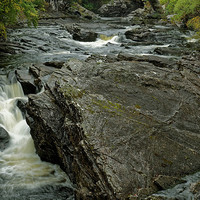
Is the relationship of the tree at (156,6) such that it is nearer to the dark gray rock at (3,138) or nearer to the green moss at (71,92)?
the green moss at (71,92)

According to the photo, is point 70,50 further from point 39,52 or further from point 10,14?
point 10,14

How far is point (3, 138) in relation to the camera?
878 centimetres

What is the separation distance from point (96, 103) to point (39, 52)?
14065 mm

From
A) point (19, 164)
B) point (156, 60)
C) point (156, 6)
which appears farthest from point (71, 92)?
point (156, 6)

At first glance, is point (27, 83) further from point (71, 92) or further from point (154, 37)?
point (154, 37)

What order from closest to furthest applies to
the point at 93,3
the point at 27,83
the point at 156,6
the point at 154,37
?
1. the point at 27,83
2. the point at 154,37
3. the point at 156,6
4. the point at 93,3

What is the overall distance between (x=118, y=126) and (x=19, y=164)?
453 centimetres

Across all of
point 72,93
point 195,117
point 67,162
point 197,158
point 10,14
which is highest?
point 10,14

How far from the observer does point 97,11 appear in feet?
219

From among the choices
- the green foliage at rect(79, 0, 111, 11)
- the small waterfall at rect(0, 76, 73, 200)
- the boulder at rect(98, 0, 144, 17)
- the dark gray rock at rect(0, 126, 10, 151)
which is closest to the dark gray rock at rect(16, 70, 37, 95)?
the small waterfall at rect(0, 76, 73, 200)

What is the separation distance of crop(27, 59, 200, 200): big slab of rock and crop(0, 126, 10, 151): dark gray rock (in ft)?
4.53

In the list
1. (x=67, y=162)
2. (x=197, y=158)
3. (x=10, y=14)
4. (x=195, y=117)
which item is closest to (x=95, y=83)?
(x=67, y=162)

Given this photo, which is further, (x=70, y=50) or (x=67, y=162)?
(x=70, y=50)

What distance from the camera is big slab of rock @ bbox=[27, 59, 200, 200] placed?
4898 mm
